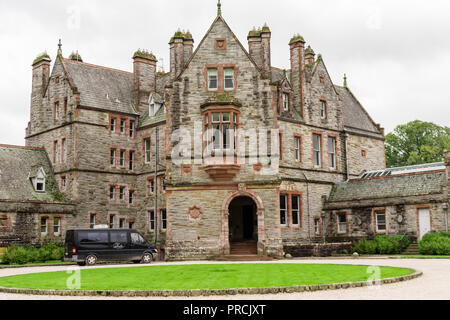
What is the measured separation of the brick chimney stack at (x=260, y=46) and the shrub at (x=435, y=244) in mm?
15287

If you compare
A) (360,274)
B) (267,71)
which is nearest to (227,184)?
(267,71)

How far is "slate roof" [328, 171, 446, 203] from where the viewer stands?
35969 mm

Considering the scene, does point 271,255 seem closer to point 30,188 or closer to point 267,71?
point 267,71

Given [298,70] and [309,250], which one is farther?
[298,70]

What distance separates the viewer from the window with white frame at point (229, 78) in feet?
115

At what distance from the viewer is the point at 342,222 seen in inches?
1622

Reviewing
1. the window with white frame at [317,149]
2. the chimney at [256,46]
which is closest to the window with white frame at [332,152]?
the window with white frame at [317,149]

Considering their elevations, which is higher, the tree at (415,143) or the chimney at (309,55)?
the chimney at (309,55)

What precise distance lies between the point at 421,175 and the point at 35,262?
27813mm

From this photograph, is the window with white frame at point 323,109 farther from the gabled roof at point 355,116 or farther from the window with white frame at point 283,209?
the window with white frame at point 283,209

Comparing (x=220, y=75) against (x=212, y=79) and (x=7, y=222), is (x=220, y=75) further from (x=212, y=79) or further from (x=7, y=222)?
(x=7, y=222)

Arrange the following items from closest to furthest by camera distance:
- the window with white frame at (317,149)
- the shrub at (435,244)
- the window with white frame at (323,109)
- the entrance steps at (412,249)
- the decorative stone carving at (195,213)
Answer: the shrub at (435,244) < the decorative stone carving at (195,213) < the entrance steps at (412,249) < the window with white frame at (317,149) < the window with white frame at (323,109)

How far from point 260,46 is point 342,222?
15430 mm

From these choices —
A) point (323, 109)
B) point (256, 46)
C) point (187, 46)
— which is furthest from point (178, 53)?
point (323, 109)
